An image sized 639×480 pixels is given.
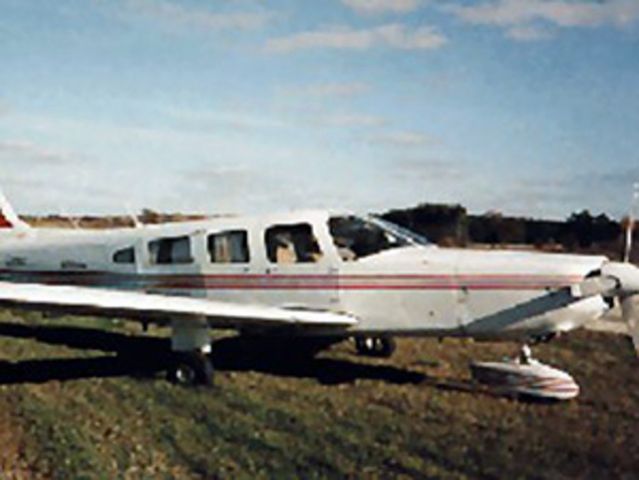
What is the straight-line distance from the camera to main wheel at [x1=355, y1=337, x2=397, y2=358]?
36.2 feet

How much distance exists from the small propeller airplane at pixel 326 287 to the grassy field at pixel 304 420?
24.9 inches

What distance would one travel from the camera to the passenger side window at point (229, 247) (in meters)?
10.2

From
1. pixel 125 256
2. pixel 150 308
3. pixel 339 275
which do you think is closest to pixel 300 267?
pixel 339 275

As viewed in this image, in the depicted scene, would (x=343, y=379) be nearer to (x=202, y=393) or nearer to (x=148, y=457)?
(x=202, y=393)

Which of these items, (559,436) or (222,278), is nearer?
(559,436)

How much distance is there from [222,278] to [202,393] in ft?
6.69

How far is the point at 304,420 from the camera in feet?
25.0

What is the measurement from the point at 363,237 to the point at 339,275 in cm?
65

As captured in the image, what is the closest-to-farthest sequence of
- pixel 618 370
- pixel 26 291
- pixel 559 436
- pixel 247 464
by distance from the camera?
pixel 247 464 → pixel 559 436 → pixel 26 291 → pixel 618 370

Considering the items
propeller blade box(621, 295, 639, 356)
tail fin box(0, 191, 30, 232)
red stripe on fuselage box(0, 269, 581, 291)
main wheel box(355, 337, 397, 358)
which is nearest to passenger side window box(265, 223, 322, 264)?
red stripe on fuselage box(0, 269, 581, 291)

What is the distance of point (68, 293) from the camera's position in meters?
8.66

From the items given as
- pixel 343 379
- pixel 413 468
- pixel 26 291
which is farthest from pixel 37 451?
pixel 343 379

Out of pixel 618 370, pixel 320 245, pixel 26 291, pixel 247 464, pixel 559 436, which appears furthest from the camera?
pixel 618 370

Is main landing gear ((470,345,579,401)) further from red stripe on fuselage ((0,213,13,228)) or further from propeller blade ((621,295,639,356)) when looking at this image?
red stripe on fuselage ((0,213,13,228))
